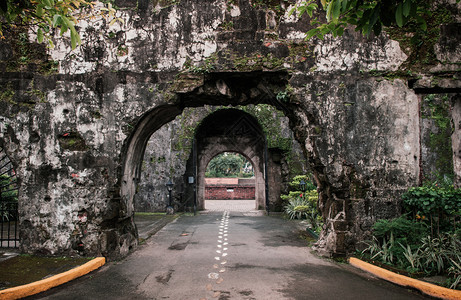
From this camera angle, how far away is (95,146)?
518 centimetres

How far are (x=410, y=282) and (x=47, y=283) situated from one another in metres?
4.59

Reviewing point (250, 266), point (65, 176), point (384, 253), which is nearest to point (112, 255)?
point (65, 176)

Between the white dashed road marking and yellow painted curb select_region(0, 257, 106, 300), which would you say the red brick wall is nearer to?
the white dashed road marking

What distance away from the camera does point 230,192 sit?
2166 centimetres

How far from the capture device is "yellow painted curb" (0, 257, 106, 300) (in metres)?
3.55

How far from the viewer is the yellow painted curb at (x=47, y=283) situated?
3555 mm

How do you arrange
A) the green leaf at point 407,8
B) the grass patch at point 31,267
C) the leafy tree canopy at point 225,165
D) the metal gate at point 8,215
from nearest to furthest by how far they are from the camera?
1. the green leaf at point 407,8
2. the grass patch at point 31,267
3. the metal gate at point 8,215
4. the leafy tree canopy at point 225,165

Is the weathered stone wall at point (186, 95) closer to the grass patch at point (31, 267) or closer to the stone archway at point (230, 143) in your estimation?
the grass patch at point (31, 267)

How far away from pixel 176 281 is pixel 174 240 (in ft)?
9.17

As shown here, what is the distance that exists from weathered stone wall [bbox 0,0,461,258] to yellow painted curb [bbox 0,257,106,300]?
0.50 m

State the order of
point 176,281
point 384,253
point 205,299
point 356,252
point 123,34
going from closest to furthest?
point 205,299 < point 176,281 < point 384,253 < point 356,252 < point 123,34

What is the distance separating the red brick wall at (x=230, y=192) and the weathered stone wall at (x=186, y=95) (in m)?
16.3

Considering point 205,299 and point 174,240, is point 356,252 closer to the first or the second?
point 205,299

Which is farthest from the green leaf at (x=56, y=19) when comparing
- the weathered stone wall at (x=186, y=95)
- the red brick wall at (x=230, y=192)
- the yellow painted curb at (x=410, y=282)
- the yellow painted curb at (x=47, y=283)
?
the red brick wall at (x=230, y=192)
